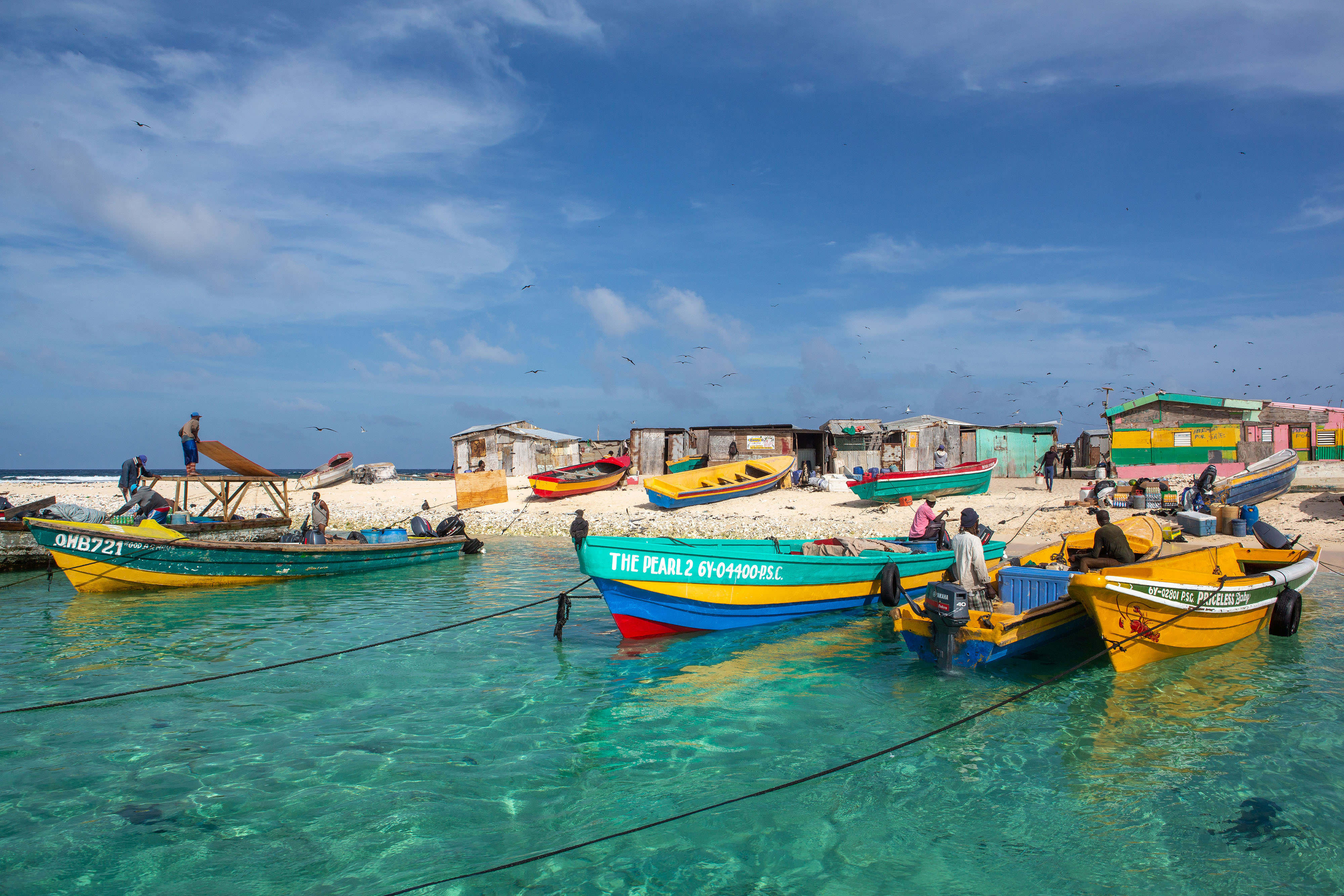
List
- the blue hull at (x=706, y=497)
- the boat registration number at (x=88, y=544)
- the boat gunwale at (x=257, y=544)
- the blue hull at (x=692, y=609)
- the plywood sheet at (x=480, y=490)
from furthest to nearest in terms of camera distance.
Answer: the plywood sheet at (x=480, y=490)
the blue hull at (x=706, y=497)
the boat gunwale at (x=257, y=544)
the boat registration number at (x=88, y=544)
the blue hull at (x=692, y=609)

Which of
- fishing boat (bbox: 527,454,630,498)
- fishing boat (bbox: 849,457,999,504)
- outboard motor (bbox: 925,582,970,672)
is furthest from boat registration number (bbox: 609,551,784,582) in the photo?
fishing boat (bbox: 527,454,630,498)

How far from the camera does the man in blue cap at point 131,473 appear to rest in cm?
1814

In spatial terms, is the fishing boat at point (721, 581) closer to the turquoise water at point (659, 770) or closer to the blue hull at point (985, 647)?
the turquoise water at point (659, 770)

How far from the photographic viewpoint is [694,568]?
36.3 feet

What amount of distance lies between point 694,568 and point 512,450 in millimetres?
32845

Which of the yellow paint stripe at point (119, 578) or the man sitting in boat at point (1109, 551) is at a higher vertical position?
the man sitting in boat at point (1109, 551)

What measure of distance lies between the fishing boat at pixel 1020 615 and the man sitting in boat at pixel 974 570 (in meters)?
0.22

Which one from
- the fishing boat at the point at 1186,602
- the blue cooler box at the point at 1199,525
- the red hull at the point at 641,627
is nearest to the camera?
the fishing boat at the point at 1186,602

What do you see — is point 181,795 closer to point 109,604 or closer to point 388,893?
point 388,893

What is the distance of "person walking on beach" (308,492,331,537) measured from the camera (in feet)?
61.4

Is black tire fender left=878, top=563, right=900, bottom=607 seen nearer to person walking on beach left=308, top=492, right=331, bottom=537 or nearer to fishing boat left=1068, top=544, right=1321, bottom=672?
fishing boat left=1068, top=544, right=1321, bottom=672

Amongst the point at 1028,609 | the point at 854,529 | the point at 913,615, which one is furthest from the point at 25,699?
the point at 854,529

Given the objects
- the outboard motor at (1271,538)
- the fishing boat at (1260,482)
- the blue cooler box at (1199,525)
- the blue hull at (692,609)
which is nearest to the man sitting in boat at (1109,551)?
the blue hull at (692,609)

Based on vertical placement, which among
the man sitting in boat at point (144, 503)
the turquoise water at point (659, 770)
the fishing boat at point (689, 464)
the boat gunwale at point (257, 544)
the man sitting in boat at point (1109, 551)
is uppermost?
the fishing boat at point (689, 464)
